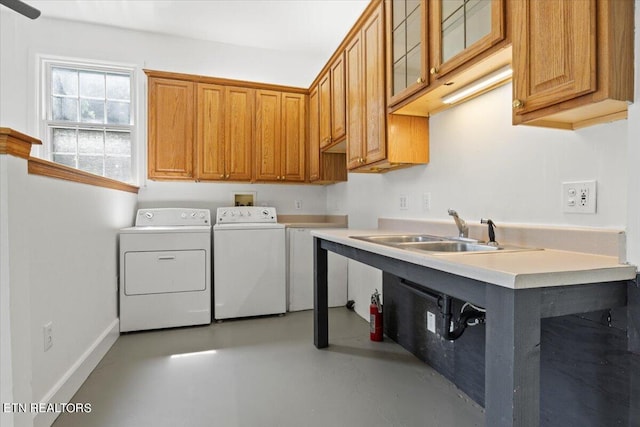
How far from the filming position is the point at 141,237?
275cm

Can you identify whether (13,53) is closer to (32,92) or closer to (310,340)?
(32,92)

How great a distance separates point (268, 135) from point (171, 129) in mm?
970

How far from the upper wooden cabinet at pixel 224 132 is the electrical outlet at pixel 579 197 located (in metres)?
2.80

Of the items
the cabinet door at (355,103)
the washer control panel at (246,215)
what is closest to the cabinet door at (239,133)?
the washer control panel at (246,215)

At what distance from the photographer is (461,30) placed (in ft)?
4.63

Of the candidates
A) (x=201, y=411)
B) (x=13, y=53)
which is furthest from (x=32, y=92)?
(x=201, y=411)

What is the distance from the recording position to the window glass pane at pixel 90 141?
3.34 m

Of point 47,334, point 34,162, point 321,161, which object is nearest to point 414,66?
point 321,161

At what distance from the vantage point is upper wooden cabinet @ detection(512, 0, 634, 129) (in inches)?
34.4

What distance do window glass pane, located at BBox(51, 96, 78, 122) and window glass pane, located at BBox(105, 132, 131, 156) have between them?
1.19ft

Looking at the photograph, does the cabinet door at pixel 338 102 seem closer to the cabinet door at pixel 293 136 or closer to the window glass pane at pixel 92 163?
the cabinet door at pixel 293 136

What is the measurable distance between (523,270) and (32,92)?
14.2ft

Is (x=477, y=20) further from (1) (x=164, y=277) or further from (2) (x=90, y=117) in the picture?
(2) (x=90, y=117)

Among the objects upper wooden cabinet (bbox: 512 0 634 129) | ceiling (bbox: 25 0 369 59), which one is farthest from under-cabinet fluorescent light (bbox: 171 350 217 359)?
ceiling (bbox: 25 0 369 59)
